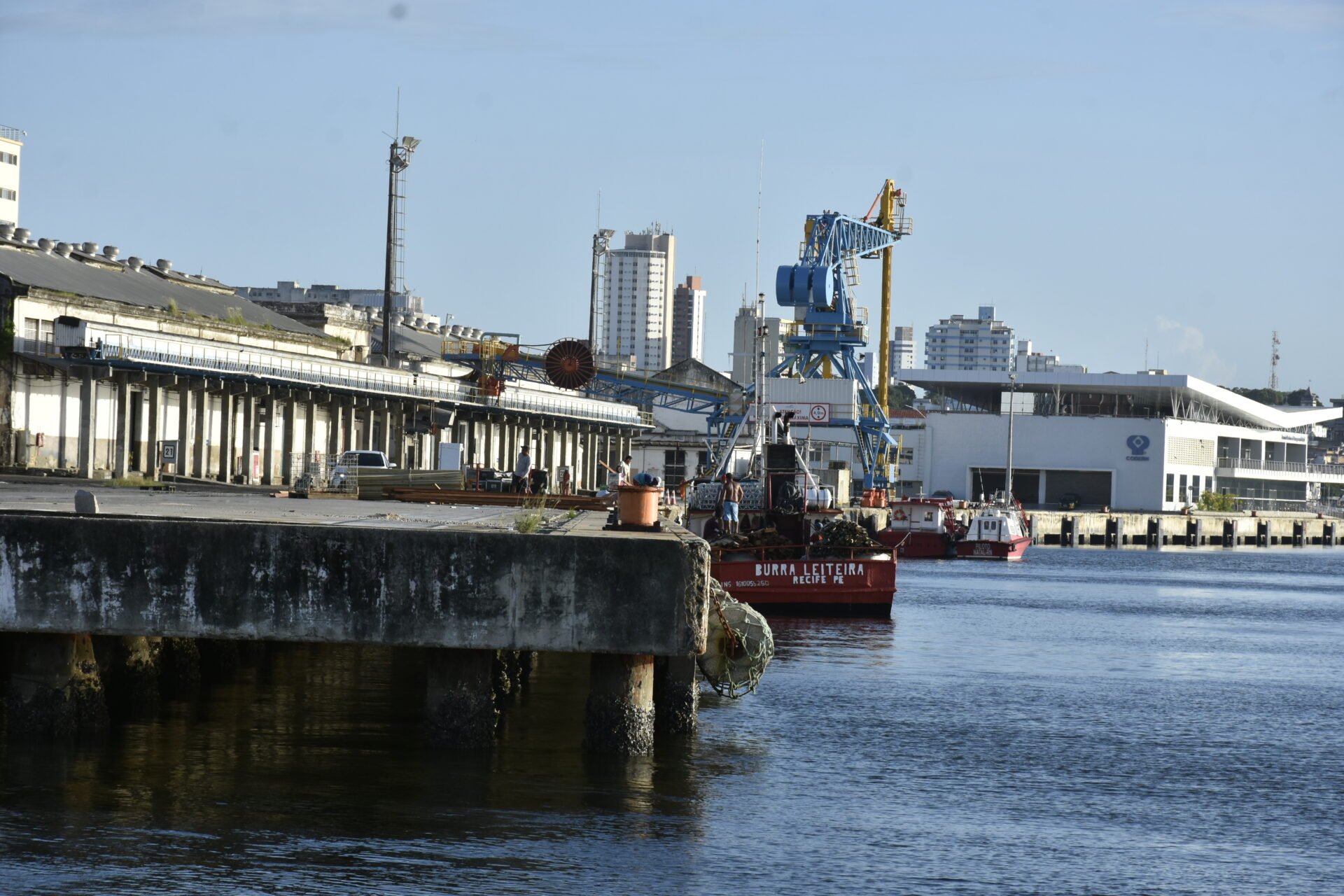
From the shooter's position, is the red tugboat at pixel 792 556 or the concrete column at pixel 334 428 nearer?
the red tugboat at pixel 792 556

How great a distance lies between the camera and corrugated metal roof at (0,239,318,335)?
72.2 m

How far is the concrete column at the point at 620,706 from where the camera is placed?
22.8 metres

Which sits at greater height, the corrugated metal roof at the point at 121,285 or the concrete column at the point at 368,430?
the corrugated metal roof at the point at 121,285

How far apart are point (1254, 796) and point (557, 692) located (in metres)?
12.1

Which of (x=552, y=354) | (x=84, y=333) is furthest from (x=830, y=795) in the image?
(x=552, y=354)

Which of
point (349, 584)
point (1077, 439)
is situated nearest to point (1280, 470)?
point (1077, 439)

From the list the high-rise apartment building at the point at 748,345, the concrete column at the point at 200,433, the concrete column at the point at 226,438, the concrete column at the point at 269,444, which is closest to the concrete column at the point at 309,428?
the concrete column at the point at 269,444

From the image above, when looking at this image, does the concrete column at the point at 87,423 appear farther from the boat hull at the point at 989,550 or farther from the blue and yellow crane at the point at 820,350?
the boat hull at the point at 989,550

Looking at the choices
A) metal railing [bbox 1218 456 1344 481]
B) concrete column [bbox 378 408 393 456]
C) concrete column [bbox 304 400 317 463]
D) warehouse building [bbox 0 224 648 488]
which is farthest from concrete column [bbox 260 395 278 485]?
metal railing [bbox 1218 456 1344 481]

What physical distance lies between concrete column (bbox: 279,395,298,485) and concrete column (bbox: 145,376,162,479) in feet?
31.7

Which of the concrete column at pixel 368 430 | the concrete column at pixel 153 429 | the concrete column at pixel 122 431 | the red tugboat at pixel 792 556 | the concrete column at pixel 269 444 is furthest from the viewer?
the concrete column at pixel 368 430

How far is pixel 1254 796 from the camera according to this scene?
25.9m

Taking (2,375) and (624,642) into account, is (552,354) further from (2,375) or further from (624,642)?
(624,642)

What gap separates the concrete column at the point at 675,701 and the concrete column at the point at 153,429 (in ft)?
159
